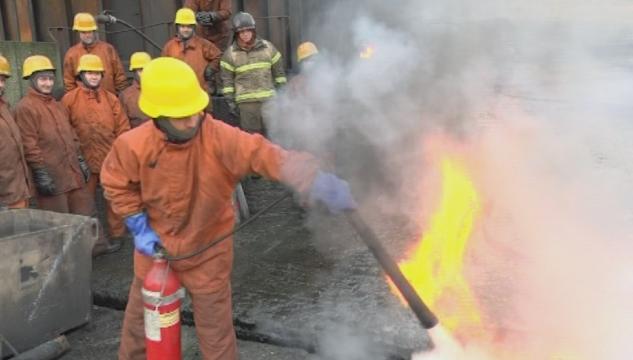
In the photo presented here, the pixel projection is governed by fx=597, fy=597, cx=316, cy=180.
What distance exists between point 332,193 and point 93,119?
3.36m

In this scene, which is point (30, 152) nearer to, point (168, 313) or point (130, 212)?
point (130, 212)

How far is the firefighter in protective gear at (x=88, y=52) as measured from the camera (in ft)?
20.8

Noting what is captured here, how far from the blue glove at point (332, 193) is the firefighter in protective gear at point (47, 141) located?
120 inches

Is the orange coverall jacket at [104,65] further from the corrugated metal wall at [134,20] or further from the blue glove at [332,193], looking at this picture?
the blue glove at [332,193]

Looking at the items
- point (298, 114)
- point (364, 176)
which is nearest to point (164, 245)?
point (298, 114)

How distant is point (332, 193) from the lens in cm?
289

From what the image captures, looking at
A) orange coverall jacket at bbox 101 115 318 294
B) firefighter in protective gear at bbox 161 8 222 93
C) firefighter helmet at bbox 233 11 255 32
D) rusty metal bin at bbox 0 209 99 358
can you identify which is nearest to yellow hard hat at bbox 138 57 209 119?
orange coverall jacket at bbox 101 115 318 294

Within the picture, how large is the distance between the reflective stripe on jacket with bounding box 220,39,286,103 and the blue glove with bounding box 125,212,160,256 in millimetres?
3514

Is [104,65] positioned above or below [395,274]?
above

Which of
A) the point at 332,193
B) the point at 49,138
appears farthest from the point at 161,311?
the point at 49,138

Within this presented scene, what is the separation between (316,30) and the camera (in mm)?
8789

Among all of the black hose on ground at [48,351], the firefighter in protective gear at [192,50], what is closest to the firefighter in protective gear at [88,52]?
the firefighter in protective gear at [192,50]

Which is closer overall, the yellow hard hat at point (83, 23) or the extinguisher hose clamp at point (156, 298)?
the extinguisher hose clamp at point (156, 298)

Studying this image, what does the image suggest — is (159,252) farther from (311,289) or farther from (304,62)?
(304,62)
